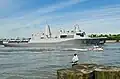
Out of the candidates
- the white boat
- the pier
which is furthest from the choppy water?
the white boat

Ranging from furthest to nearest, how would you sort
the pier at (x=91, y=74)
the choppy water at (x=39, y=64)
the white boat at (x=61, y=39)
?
the white boat at (x=61, y=39)
the choppy water at (x=39, y=64)
the pier at (x=91, y=74)

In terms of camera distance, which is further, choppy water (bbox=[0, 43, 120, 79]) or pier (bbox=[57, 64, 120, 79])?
choppy water (bbox=[0, 43, 120, 79])

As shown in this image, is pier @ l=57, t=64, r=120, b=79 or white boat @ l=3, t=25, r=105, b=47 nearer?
pier @ l=57, t=64, r=120, b=79

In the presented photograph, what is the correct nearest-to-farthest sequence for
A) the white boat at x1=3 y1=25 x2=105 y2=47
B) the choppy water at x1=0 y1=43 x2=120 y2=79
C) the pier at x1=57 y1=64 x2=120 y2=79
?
the pier at x1=57 y1=64 x2=120 y2=79
the choppy water at x1=0 y1=43 x2=120 y2=79
the white boat at x1=3 y1=25 x2=105 y2=47

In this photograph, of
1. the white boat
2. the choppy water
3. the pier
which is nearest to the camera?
the pier

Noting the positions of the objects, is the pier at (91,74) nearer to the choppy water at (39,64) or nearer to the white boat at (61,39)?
the choppy water at (39,64)

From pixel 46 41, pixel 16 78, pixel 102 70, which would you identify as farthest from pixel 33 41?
pixel 102 70

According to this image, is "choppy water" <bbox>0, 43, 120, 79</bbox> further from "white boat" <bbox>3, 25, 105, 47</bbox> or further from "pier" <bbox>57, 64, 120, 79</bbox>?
"white boat" <bbox>3, 25, 105, 47</bbox>

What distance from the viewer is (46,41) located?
13425 cm

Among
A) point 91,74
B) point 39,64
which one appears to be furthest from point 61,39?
point 91,74

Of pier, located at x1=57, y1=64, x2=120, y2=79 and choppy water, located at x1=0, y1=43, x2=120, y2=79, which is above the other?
pier, located at x1=57, y1=64, x2=120, y2=79

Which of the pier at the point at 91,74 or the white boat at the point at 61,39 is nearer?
the pier at the point at 91,74

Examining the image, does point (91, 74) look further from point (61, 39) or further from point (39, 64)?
point (61, 39)

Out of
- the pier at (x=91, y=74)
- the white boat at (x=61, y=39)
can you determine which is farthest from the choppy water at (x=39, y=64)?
the white boat at (x=61, y=39)
